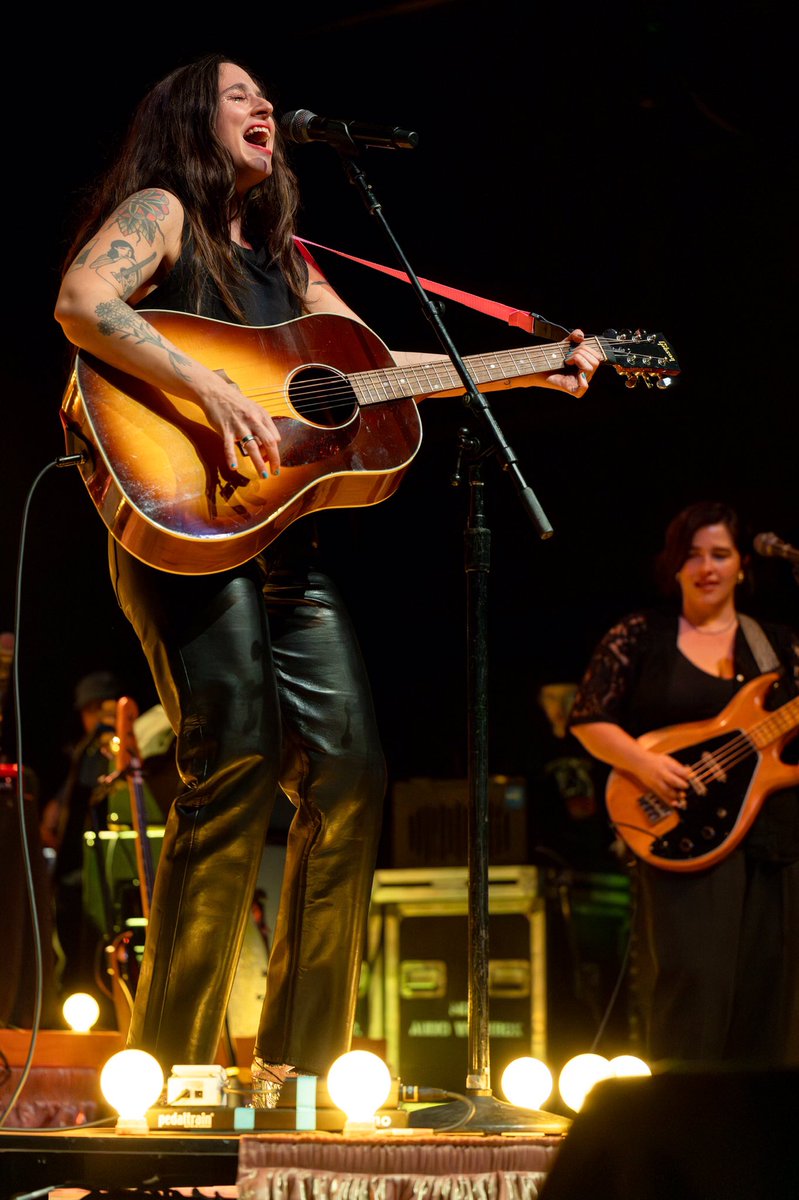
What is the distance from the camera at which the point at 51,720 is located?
9.08 m

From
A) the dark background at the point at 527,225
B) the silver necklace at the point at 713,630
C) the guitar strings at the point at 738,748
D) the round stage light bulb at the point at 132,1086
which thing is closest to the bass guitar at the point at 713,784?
the guitar strings at the point at 738,748

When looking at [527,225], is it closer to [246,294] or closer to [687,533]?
[687,533]

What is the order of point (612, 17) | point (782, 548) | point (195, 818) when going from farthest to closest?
point (612, 17)
point (782, 548)
point (195, 818)

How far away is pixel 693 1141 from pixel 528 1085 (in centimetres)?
153

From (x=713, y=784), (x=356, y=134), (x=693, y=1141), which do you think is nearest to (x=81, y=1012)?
(x=713, y=784)

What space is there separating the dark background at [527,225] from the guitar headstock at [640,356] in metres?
2.02

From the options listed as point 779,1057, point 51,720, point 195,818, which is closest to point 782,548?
point 779,1057

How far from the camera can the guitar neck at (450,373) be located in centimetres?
284

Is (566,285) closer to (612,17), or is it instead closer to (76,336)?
(612,17)

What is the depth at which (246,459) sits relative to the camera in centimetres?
257

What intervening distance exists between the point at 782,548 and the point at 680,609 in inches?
18.0

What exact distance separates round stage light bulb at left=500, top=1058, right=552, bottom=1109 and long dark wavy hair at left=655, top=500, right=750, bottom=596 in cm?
278

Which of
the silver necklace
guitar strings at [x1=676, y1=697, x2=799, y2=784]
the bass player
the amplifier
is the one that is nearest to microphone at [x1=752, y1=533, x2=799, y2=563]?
the bass player

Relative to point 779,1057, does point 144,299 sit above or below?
above
